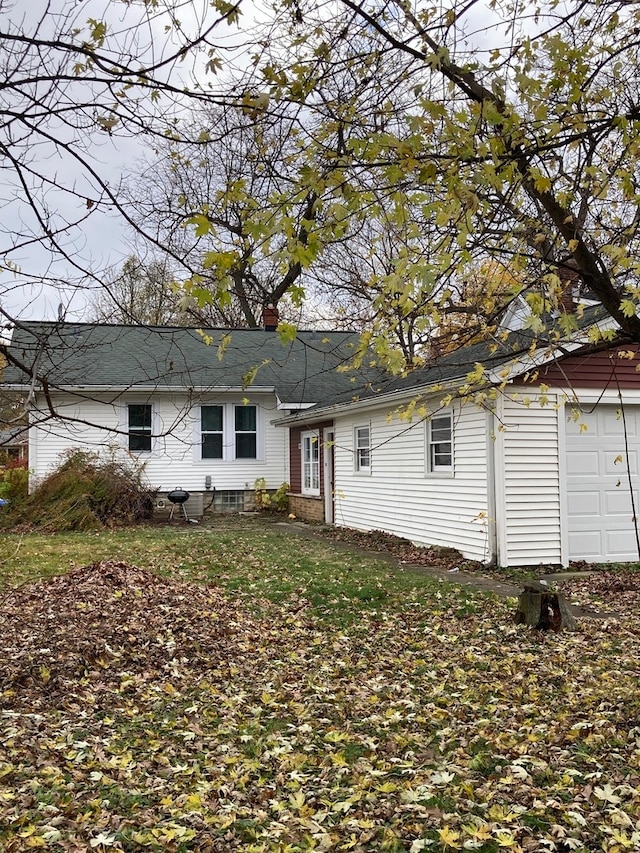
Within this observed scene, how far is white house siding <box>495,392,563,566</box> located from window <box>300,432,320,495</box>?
8.07 m

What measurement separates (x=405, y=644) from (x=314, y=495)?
11.6m

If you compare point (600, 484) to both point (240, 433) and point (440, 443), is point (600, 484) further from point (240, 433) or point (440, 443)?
point (240, 433)

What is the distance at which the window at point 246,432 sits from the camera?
20.0m

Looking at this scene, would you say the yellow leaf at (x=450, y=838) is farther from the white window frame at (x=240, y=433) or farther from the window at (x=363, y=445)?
the white window frame at (x=240, y=433)

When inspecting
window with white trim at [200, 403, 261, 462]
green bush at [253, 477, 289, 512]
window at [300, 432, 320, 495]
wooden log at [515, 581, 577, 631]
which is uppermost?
window with white trim at [200, 403, 261, 462]

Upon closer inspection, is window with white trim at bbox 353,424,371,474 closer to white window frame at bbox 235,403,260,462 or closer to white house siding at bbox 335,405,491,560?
white house siding at bbox 335,405,491,560

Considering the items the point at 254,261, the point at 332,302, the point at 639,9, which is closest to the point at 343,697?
the point at 254,261

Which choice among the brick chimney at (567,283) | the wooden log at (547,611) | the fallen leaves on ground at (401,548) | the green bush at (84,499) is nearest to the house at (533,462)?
the fallen leaves on ground at (401,548)

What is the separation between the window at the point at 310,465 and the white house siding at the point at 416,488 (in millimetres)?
1434

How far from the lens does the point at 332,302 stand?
2241 centimetres

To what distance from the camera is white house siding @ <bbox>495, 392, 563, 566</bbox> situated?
10.1 m

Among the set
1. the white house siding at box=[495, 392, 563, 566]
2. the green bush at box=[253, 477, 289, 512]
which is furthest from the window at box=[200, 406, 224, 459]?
the white house siding at box=[495, 392, 563, 566]

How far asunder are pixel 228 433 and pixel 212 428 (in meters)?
0.46

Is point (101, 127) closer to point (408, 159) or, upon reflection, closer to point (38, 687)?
point (408, 159)
